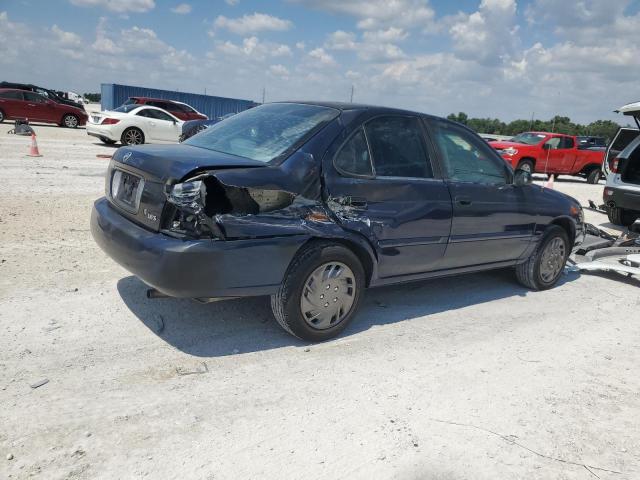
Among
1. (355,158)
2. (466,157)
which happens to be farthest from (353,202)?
(466,157)

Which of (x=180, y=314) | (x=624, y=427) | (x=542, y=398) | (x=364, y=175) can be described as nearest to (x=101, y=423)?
(x=180, y=314)

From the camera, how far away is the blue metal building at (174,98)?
3267 cm

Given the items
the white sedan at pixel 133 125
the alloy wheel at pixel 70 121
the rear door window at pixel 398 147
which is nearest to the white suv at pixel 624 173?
the rear door window at pixel 398 147

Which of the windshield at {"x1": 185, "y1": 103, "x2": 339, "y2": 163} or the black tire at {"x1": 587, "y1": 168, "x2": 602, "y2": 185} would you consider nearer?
the windshield at {"x1": 185, "y1": 103, "x2": 339, "y2": 163}

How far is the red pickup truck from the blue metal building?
1666 centimetres

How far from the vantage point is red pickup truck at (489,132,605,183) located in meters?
17.8

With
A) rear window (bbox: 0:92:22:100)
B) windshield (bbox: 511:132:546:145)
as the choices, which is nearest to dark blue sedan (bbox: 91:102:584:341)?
windshield (bbox: 511:132:546:145)

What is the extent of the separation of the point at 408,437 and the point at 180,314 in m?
2.08

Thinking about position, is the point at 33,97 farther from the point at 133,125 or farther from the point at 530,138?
the point at 530,138

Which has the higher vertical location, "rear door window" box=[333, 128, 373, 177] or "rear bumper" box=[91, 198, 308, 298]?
"rear door window" box=[333, 128, 373, 177]

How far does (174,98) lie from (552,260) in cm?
3269

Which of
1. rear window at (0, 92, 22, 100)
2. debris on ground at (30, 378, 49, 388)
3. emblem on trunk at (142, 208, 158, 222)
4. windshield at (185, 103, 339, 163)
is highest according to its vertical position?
rear window at (0, 92, 22, 100)

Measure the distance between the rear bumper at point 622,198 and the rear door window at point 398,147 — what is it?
633 cm

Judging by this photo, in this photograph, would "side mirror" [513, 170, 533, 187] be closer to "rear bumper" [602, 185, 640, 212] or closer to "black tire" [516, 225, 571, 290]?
"black tire" [516, 225, 571, 290]
